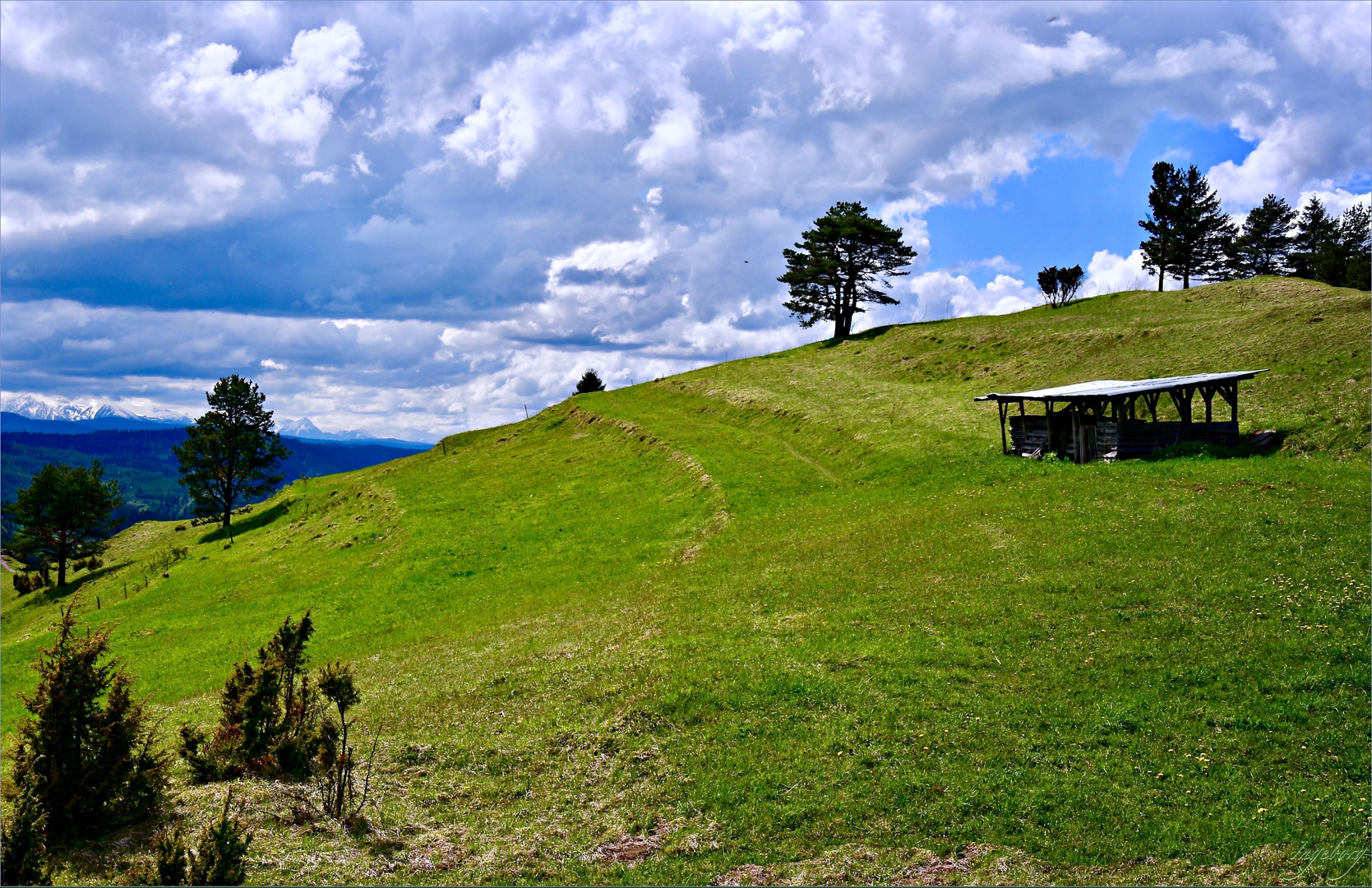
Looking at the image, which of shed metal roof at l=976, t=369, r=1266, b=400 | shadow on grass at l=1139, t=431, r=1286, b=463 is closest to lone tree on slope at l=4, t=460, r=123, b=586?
shed metal roof at l=976, t=369, r=1266, b=400

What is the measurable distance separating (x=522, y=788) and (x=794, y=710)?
6.43m

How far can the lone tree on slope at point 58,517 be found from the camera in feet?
266

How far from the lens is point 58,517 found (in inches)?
3223

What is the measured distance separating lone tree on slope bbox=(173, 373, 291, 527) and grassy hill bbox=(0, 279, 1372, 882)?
41.0 metres

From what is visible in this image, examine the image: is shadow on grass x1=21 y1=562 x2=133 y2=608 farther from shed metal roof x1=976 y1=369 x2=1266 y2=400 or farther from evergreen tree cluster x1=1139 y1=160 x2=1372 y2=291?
evergreen tree cluster x1=1139 y1=160 x2=1372 y2=291

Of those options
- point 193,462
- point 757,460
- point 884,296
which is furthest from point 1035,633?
point 193,462

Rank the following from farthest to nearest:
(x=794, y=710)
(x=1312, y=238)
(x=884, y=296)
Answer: (x=1312, y=238) → (x=884, y=296) → (x=794, y=710)

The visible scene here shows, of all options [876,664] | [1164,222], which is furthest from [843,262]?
[876,664]

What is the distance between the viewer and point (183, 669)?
1336 inches

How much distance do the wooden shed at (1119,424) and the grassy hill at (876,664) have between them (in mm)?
2401

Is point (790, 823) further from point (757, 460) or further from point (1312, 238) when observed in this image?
point (1312, 238)

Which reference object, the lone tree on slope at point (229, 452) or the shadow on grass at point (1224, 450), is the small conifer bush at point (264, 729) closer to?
the shadow on grass at point (1224, 450)

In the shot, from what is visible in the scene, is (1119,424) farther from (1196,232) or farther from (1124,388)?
(1196,232)

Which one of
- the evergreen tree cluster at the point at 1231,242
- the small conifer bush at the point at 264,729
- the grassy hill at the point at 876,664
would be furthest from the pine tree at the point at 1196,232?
the small conifer bush at the point at 264,729
